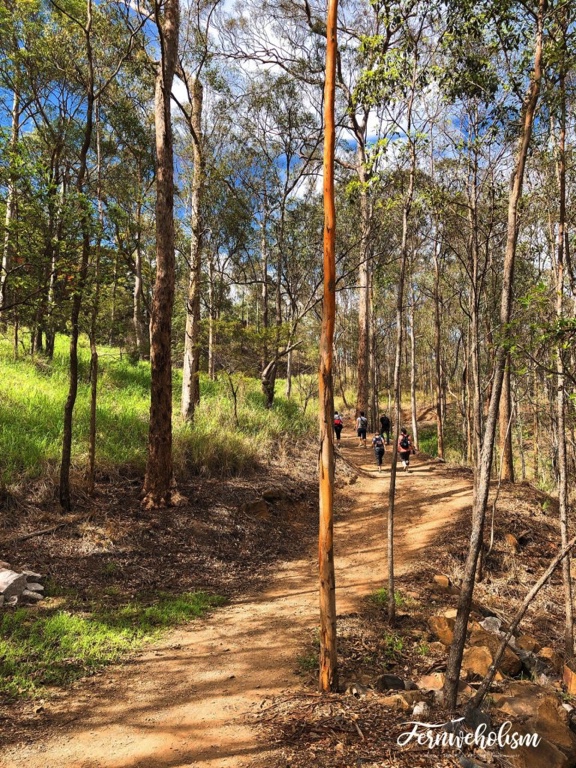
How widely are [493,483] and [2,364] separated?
12446mm

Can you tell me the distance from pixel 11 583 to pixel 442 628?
485 cm

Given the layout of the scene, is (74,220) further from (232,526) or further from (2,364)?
(2,364)

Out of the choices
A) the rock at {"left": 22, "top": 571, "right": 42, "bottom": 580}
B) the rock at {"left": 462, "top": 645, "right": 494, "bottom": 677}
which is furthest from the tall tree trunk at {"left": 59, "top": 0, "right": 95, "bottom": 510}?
the rock at {"left": 462, "top": 645, "right": 494, "bottom": 677}

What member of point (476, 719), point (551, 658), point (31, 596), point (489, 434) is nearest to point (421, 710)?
point (476, 719)

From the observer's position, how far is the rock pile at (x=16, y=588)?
4672mm

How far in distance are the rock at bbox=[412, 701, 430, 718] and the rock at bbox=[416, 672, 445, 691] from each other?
58 cm

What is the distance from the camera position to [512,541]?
27.5 ft

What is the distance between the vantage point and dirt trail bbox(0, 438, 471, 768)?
3.03 metres

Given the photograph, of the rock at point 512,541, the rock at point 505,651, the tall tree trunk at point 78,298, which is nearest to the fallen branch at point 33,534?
the tall tree trunk at point 78,298

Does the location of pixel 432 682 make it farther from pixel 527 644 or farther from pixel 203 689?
pixel 527 644

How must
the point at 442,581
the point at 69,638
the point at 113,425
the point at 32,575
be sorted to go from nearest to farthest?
the point at 69,638
the point at 32,575
the point at 442,581
the point at 113,425

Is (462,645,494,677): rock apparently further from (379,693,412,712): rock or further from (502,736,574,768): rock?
(502,736,574,768): rock

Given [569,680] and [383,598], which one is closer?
[569,680]

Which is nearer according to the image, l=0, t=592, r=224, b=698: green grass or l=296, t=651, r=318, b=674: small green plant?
l=0, t=592, r=224, b=698: green grass
